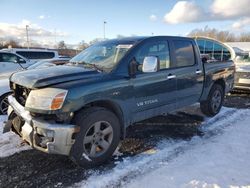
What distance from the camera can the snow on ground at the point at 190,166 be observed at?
3.53 metres

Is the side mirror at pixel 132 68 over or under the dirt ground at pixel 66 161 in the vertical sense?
over

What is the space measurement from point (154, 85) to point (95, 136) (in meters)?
1.41

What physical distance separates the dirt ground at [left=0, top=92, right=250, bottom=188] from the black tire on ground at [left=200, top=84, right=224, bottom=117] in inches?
20.8

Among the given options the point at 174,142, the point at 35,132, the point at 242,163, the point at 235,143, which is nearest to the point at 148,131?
the point at 174,142

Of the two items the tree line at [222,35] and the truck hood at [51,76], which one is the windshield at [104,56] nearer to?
the truck hood at [51,76]

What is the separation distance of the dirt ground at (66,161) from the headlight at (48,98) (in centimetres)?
93

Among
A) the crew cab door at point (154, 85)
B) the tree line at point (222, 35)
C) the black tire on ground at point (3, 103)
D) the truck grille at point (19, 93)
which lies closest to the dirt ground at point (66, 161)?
the crew cab door at point (154, 85)

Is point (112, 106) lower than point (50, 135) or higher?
higher

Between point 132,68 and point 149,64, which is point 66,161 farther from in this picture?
point 149,64

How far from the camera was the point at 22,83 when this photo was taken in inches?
155

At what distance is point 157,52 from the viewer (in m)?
4.96

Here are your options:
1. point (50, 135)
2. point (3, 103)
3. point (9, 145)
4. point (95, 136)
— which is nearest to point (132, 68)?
point (95, 136)

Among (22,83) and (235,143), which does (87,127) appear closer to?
(22,83)

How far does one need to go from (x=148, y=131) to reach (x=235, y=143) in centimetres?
160
